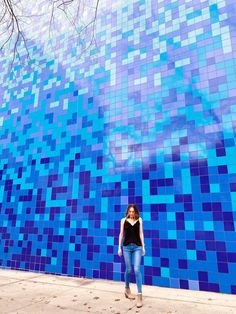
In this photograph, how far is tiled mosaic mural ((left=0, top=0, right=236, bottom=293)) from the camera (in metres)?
4.62

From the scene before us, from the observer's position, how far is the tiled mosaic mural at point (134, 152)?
15.2 feet

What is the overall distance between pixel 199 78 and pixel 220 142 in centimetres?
164

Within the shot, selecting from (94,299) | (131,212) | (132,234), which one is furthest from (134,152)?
(94,299)

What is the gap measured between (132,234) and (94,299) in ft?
3.84

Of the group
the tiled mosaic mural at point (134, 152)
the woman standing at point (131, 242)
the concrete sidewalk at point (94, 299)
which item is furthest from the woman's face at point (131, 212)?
the concrete sidewalk at point (94, 299)

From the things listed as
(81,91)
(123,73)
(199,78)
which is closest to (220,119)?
(199,78)

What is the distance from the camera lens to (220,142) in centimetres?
478

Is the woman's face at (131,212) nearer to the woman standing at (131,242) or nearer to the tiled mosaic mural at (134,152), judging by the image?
the woman standing at (131,242)

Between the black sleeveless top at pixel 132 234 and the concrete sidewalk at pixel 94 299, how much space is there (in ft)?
2.85

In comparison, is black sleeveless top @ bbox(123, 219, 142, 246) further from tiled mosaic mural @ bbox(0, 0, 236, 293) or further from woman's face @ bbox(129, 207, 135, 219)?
tiled mosaic mural @ bbox(0, 0, 236, 293)

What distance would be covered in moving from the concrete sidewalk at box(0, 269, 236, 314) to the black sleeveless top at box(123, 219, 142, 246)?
868mm

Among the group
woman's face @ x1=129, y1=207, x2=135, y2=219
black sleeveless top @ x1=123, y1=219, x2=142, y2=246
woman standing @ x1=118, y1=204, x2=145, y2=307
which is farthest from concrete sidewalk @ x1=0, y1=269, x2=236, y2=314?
woman's face @ x1=129, y1=207, x2=135, y2=219

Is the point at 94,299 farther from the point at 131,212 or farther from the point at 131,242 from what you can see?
the point at 131,212

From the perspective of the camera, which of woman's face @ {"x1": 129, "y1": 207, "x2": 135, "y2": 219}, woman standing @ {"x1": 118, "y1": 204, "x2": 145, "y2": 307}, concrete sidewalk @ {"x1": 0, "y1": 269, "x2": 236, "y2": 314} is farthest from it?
woman's face @ {"x1": 129, "y1": 207, "x2": 135, "y2": 219}
